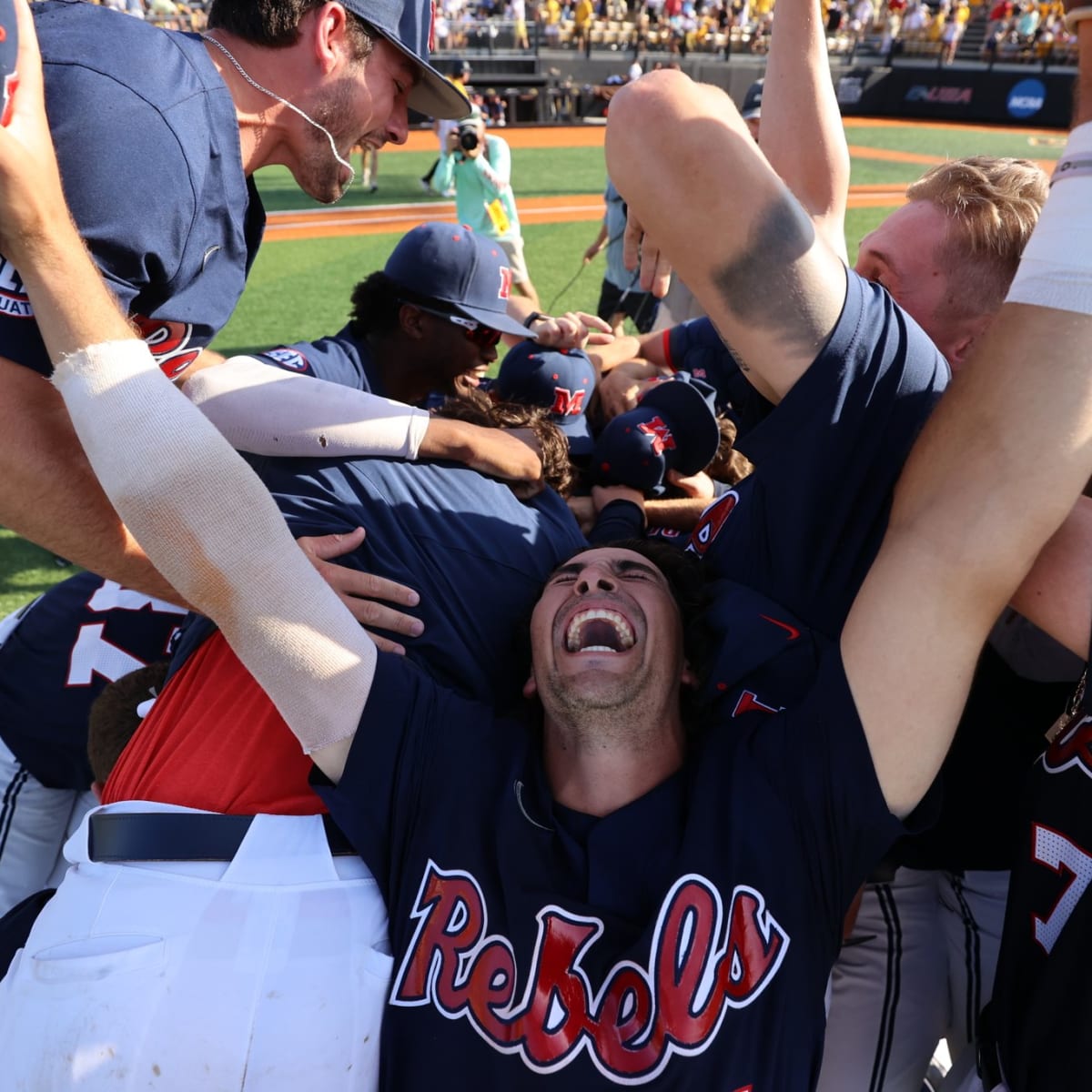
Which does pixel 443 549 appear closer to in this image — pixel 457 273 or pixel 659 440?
pixel 659 440

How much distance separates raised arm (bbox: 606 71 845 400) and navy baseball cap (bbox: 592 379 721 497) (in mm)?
1395

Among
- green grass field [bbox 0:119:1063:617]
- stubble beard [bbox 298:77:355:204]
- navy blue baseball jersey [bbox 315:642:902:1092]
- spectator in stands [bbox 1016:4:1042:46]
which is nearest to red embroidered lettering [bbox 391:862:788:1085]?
navy blue baseball jersey [bbox 315:642:902:1092]

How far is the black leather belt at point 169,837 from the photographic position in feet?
5.75

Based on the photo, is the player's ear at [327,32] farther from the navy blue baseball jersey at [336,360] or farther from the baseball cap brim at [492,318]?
the baseball cap brim at [492,318]

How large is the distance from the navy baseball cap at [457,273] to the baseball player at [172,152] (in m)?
0.68

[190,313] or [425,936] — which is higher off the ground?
[190,313]

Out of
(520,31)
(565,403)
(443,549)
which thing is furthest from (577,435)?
(520,31)

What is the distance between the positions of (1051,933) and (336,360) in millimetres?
2351

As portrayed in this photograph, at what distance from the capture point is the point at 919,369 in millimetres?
1584

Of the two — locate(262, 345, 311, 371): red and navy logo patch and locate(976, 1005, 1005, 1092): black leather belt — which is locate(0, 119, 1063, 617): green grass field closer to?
locate(262, 345, 311, 371): red and navy logo patch

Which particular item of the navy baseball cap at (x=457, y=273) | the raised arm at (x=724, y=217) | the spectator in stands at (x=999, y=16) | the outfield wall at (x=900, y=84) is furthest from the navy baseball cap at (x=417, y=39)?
the spectator in stands at (x=999, y=16)

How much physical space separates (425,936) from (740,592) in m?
0.90

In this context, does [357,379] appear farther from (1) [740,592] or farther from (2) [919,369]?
(2) [919,369]

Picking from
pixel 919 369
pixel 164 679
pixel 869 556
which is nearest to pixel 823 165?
pixel 919 369
